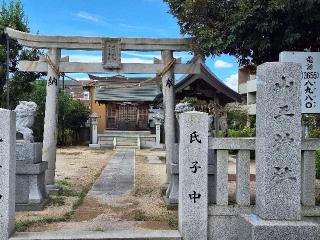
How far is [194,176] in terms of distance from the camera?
5879 millimetres

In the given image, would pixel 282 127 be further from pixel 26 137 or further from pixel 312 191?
pixel 26 137

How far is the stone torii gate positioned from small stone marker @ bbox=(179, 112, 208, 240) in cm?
450

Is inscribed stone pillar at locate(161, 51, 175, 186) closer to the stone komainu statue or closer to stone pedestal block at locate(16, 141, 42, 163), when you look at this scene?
the stone komainu statue

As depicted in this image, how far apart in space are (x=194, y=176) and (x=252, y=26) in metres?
3.34

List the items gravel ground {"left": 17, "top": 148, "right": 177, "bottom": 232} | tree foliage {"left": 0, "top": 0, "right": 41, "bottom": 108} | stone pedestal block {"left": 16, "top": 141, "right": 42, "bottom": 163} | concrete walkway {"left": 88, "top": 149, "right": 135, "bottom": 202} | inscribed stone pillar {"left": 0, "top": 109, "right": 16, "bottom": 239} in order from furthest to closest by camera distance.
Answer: tree foliage {"left": 0, "top": 0, "right": 41, "bottom": 108} < concrete walkway {"left": 88, "top": 149, "right": 135, "bottom": 202} < stone pedestal block {"left": 16, "top": 141, "right": 42, "bottom": 163} < gravel ground {"left": 17, "top": 148, "right": 177, "bottom": 232} < inscribed stone pillar {"left": 0, "top": 109, "right": 16, "bottom": 239}

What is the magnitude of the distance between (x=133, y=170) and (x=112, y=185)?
13.2 ft

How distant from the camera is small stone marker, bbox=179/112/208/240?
586 centimetres

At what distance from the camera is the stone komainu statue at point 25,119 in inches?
351

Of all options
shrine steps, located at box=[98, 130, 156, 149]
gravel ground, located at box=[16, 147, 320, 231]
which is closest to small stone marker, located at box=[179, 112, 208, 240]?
gravel ground, located at box=[16, 147, 320, 231]

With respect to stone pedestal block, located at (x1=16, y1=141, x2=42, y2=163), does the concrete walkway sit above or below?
below

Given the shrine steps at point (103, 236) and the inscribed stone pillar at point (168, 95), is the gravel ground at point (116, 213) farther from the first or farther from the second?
the inscribed stone pillar at point (168, 95)

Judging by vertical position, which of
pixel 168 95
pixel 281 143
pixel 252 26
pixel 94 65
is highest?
pixel 252 26

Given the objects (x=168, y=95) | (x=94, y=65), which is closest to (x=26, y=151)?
(x=94, y=65)

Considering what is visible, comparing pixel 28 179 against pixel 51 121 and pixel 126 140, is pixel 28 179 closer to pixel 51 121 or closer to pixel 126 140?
pixel 51 121
